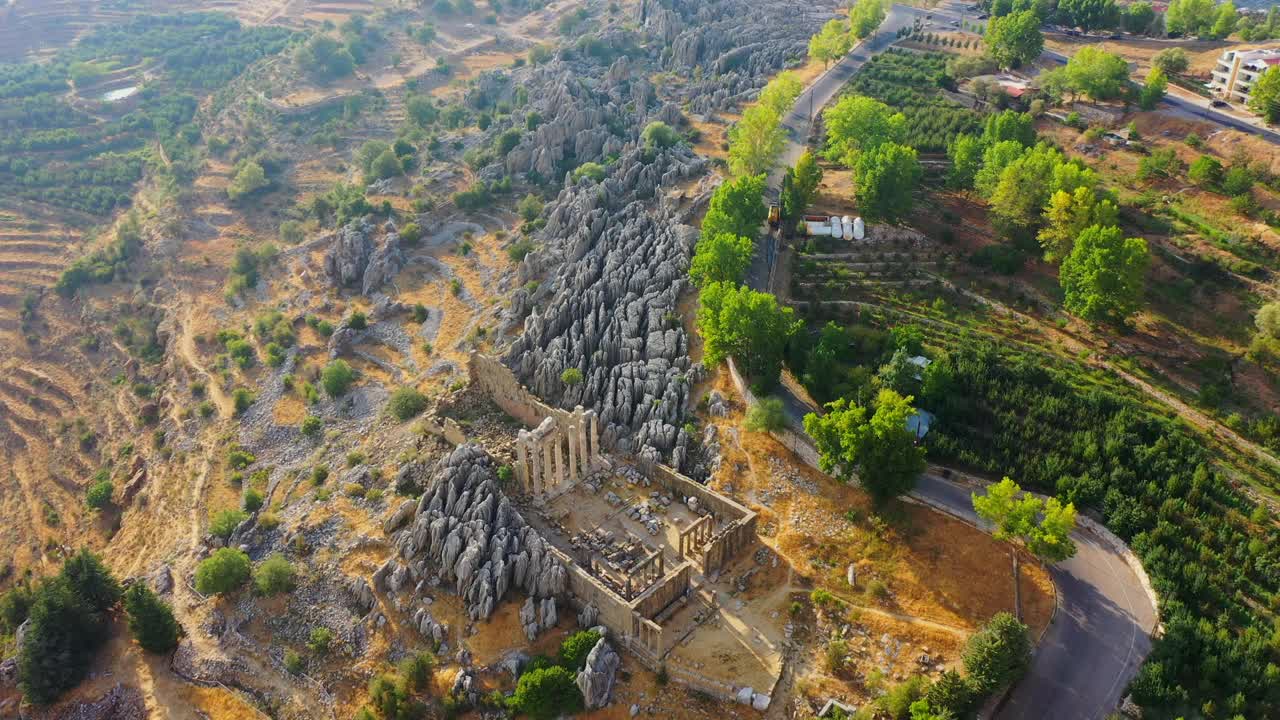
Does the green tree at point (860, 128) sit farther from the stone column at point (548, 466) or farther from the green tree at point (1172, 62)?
the stone column at point (548, 466)

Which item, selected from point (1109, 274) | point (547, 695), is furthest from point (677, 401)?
point (1109, 274)

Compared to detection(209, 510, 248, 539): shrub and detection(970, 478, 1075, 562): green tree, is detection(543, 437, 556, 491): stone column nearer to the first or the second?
detection(209, 510, 248, 539): shrub

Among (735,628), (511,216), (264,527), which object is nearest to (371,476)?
(264,527)

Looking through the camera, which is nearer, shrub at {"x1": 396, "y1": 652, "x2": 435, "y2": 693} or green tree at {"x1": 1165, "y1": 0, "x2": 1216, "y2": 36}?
shrub at {"x1": 396, "y1": 652, "x2": 435, "y2": 693}

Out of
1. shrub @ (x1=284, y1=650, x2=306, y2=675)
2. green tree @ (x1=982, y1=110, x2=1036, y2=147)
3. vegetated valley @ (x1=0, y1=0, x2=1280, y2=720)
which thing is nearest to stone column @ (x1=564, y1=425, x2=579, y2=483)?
vegetated valley @ (x1=0, y1=0, x2=1280, y2=720)

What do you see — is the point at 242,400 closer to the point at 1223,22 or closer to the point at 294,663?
the point at 294,663

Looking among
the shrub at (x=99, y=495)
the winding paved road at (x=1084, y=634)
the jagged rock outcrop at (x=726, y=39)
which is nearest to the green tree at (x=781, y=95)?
the jagged rock outcrop at (x=726, y=39)

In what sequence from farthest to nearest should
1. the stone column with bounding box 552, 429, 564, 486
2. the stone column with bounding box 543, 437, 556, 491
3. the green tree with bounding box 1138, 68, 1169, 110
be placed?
the green tree with bounding box 1138, 68, 1169, 110
the stone column with bounding box 552, 429, 564, 486
the stone column with bounding box 543, 437, 556, 491
